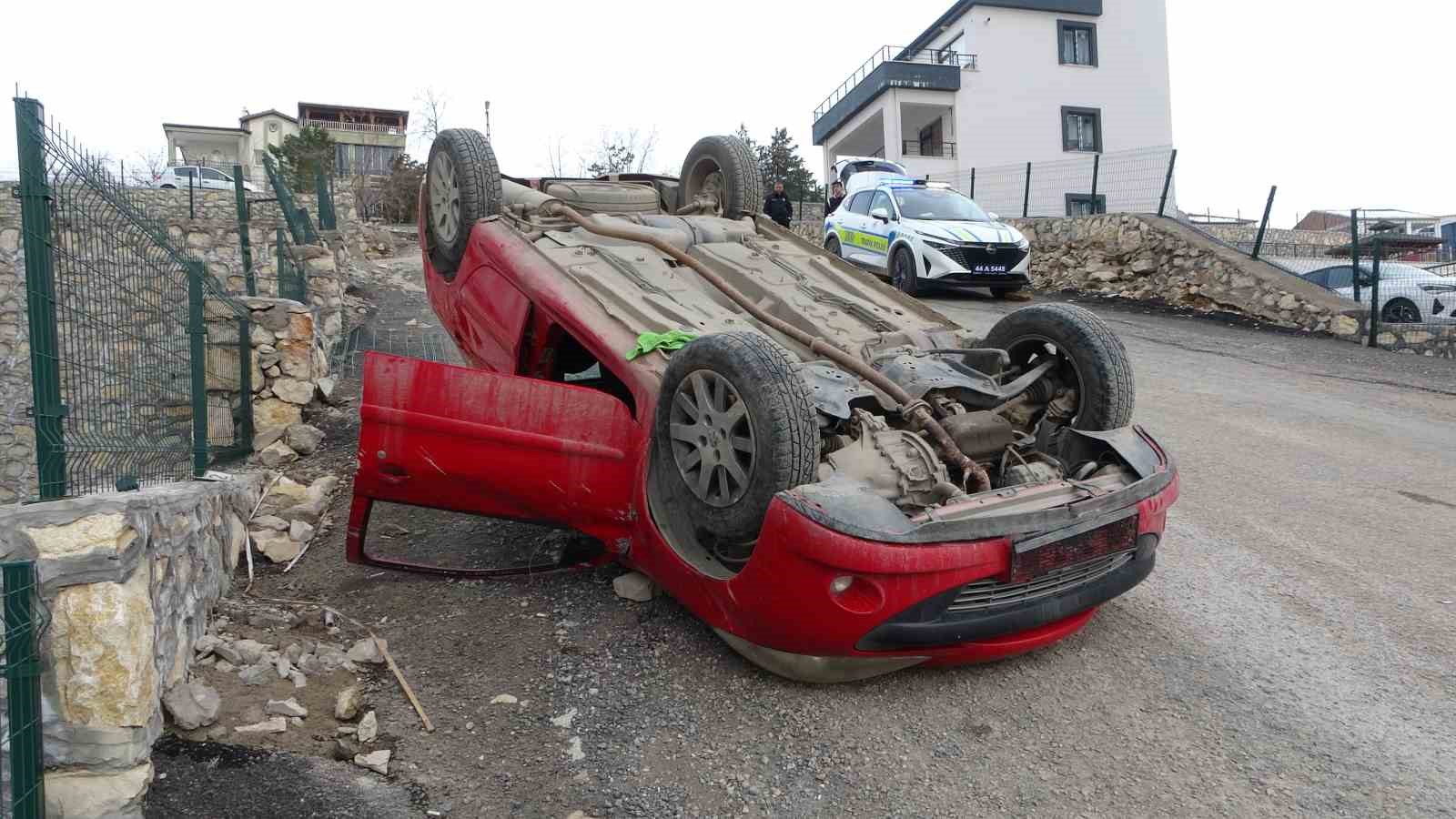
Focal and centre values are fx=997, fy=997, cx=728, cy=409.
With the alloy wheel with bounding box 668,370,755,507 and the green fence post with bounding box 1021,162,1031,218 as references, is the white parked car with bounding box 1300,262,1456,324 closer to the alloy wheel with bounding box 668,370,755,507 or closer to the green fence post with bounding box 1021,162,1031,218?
the green fence post with bounding box 1021,162,1031,218

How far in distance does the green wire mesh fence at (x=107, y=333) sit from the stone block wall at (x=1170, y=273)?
39.5 ft

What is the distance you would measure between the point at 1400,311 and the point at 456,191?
1210cm

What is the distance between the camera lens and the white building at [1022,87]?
29891mm

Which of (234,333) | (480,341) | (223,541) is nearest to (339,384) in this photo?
(234,333)

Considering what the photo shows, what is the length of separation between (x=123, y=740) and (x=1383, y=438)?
8081 millimetres

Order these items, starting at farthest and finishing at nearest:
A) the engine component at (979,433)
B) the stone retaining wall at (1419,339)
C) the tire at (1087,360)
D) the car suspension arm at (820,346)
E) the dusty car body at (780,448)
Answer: the stone retaining wall at (1419,339) → the tire at (1087,360) → the engine component at (979,433) → the car suspension arm at (820,346) → the dusty car body at (780,448)

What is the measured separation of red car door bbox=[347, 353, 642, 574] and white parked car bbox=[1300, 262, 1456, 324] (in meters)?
11.9

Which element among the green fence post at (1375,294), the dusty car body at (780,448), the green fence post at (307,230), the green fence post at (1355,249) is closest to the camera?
the dusty car body at (780,448)

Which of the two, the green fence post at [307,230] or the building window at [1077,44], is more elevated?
the building window at [1077,44]

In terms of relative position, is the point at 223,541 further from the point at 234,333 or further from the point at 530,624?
the point at 234,333

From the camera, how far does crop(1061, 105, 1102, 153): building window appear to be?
3105cm

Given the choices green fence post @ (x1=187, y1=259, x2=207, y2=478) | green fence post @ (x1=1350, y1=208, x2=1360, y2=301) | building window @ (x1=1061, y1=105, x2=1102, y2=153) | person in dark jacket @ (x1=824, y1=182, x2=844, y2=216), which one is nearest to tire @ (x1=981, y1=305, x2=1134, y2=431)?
green fence post @ (x1=187, y1=259, x2=207, y2=478)

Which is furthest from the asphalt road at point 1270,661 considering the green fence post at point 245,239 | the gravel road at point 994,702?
the green fence post at point 245,239

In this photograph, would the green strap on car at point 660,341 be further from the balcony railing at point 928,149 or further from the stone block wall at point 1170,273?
the balcony railing at point 928,149
